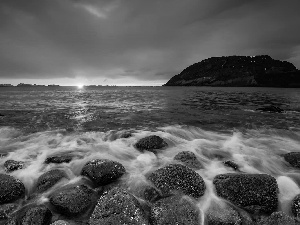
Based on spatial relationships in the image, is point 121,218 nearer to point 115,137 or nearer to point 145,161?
point 145,161

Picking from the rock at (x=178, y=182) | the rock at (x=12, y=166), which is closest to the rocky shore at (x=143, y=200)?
the rock at (x=178, y=182)

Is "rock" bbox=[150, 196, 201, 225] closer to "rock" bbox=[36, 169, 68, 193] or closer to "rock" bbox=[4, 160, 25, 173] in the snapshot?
"rock" bbox=[36, 169, 68, 193]

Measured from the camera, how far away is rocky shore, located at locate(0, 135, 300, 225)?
181 inches

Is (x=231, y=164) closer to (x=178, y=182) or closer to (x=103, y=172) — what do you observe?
(x=178, y=182)

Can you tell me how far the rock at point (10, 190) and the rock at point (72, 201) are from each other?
1078 mm

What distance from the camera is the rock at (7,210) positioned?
16.1 feet

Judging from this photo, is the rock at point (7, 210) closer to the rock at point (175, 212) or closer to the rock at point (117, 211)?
the rock at point (117, 211)

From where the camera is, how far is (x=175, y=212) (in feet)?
15.3

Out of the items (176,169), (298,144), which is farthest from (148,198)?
(298,144)

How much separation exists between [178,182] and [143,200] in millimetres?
1116

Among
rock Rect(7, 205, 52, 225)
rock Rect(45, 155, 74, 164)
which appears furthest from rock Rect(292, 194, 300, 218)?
rock Rect(45, 155, 74, 164)

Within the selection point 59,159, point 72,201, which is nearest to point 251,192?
point 72,201

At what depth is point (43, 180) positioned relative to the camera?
642 centimetres

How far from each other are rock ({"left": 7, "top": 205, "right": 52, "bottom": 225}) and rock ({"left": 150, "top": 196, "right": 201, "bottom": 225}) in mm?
2474
